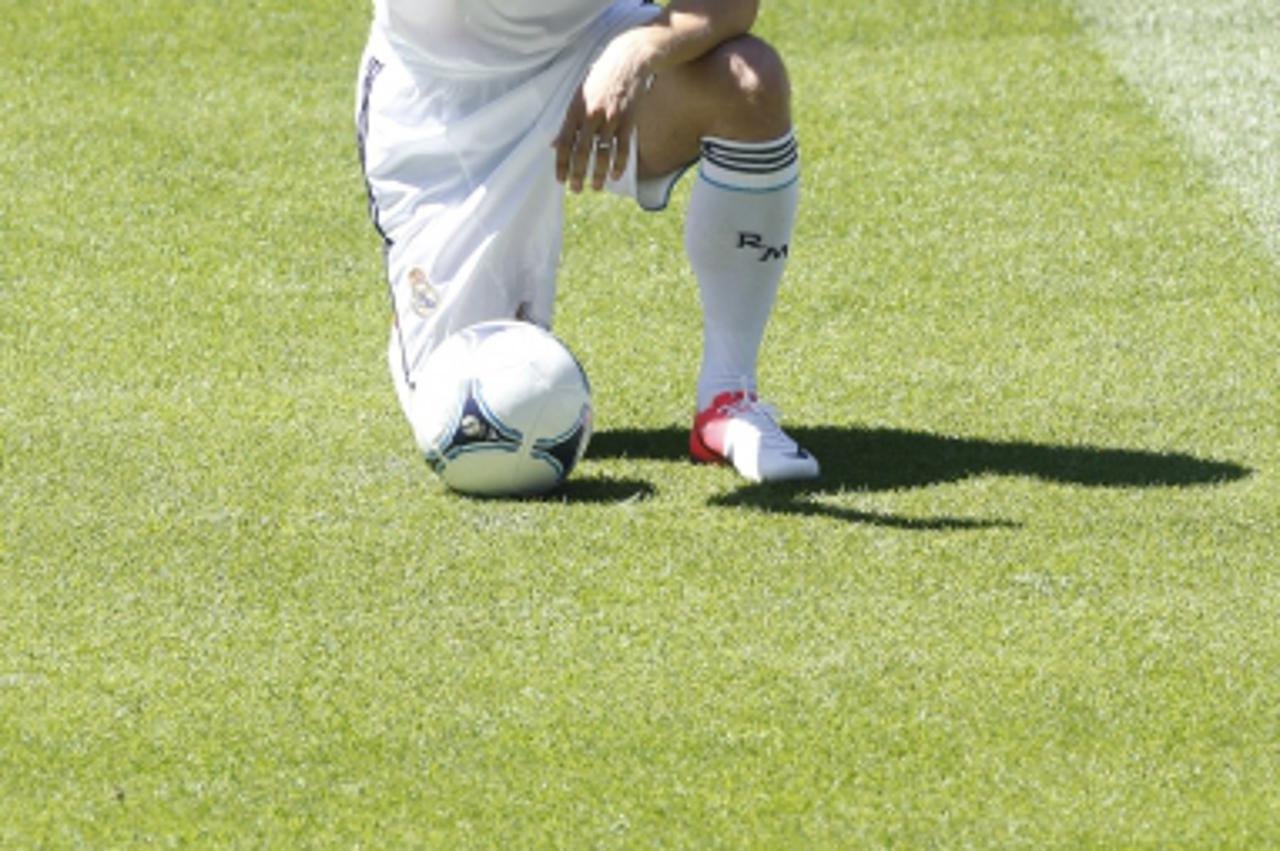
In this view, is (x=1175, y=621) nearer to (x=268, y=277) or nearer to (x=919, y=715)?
(x=919, y=715)

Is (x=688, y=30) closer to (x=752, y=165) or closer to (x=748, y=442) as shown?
(x=752, y=165)

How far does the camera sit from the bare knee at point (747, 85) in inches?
213

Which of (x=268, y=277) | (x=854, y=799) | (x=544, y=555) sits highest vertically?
(x=854, y=799)

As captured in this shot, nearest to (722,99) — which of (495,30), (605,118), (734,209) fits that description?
(734,209)

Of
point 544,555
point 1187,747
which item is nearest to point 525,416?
point 544,555

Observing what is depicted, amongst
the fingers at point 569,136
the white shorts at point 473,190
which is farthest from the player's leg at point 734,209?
the fingers at point 569,136

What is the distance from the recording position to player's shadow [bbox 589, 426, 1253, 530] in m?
5.24

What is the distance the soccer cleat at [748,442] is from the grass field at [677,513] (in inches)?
3.5

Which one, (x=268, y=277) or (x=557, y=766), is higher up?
(x=557, y=766)

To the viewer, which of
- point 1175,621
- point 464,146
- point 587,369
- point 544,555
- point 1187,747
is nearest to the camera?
point 1187,747

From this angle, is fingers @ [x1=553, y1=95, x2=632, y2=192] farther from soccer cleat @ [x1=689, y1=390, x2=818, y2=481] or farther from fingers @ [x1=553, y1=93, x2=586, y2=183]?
soccer cleat @ [x1=689, y1=390, x2=818, y2=481]

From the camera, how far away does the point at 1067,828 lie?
382 centimetres

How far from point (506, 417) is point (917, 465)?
0.91 m

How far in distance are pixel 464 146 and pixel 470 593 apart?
4.38 feet
